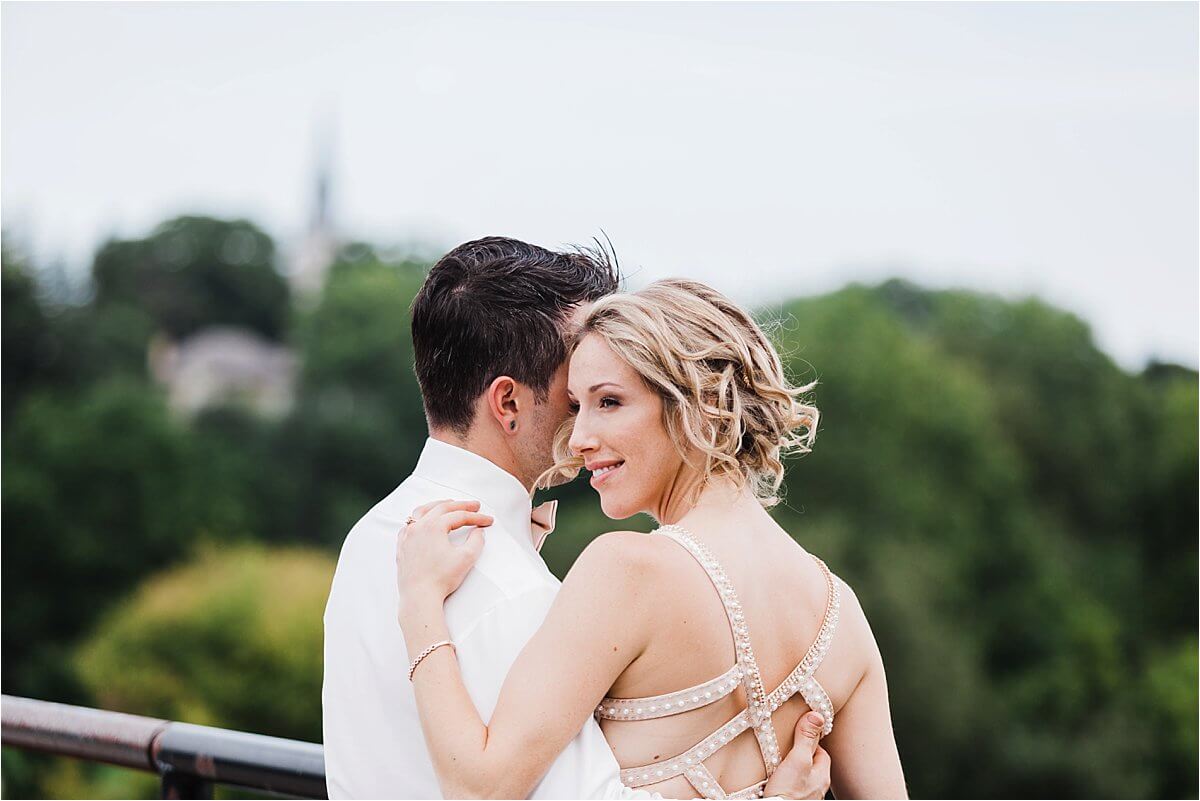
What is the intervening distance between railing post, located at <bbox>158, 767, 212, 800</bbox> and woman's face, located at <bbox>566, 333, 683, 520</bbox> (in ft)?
3.38

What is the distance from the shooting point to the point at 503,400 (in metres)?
2.16

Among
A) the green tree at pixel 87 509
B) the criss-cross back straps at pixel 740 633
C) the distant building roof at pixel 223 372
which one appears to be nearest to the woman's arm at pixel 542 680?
the criss-cross back straps at pixel 740 633

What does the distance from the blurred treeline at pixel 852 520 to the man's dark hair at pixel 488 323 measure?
24.8 m

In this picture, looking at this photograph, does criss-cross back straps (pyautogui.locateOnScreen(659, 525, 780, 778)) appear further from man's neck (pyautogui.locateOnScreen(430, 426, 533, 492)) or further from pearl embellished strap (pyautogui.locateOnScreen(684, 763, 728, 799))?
man's neck (pyautogui.locateOnScreen(430, 426, 533, 492))

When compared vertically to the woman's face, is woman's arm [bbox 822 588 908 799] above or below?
below

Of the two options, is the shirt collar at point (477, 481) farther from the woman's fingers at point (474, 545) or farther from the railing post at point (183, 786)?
the railing post at point (183, 786)

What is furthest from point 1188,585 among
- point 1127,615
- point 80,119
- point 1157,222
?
point 80,119

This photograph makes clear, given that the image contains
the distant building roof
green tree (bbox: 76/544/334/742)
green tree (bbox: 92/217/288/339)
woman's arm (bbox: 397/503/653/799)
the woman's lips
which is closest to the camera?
woman's arm (bbox: 397/503/653/799)

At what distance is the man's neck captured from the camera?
2.14m

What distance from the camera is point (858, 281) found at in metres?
46.2

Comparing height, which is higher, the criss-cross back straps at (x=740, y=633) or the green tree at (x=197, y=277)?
the criss-cross back straps at (x=740, y=633)

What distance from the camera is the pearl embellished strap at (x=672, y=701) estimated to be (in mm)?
1895

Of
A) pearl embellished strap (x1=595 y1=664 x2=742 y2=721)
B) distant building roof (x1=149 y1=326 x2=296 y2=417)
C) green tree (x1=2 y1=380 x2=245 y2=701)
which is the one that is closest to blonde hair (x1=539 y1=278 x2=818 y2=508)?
pearl embellished strap (x1=595 y1=664 x2=742 y2=721)

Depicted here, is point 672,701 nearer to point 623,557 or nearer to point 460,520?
point 623,557
